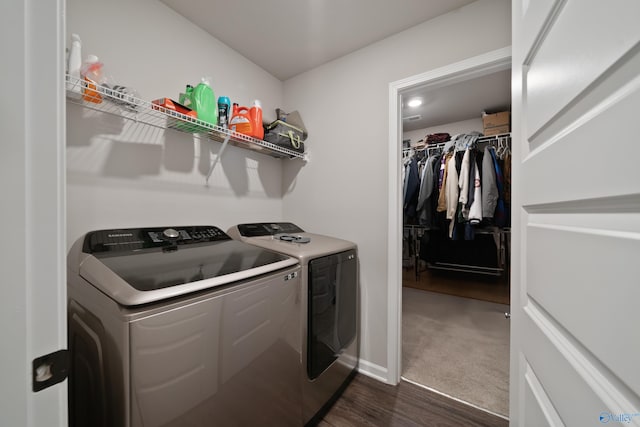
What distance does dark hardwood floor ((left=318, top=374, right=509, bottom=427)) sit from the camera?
132 centimetres

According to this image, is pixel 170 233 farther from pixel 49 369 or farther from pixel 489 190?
pixel 489 190

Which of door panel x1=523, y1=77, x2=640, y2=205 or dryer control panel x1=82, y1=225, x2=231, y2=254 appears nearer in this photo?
door panel x1=523, y1=77, x2=640, y2=205

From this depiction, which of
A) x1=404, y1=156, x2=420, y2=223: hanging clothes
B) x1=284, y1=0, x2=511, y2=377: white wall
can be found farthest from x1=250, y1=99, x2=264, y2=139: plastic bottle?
x1=404, y1=156, x2=420, y2=223: hanging clothes

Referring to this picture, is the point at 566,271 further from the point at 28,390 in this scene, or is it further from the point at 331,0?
the point at 331,0

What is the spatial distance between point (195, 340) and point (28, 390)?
1.43 ft

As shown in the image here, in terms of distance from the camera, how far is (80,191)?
110cm

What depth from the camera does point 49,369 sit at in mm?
376

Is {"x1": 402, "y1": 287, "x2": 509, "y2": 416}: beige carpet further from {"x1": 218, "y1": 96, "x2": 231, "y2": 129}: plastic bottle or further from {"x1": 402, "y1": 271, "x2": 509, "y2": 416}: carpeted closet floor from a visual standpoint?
{"x1": 218, "y1": 96, "x2": 231, "y2": 129}: plastic bottle

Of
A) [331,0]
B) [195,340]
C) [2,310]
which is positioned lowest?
[195,340]

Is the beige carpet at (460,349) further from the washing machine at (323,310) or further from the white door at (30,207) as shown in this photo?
the white door at (30,207)

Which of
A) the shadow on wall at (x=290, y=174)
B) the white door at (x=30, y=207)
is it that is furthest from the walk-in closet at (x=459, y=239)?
the white door at (x=30, y=207)

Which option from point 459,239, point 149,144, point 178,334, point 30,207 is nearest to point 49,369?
point 30,207

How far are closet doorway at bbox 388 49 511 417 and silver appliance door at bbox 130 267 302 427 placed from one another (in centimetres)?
84

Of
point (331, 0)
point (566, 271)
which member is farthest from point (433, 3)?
point (566, 271)
